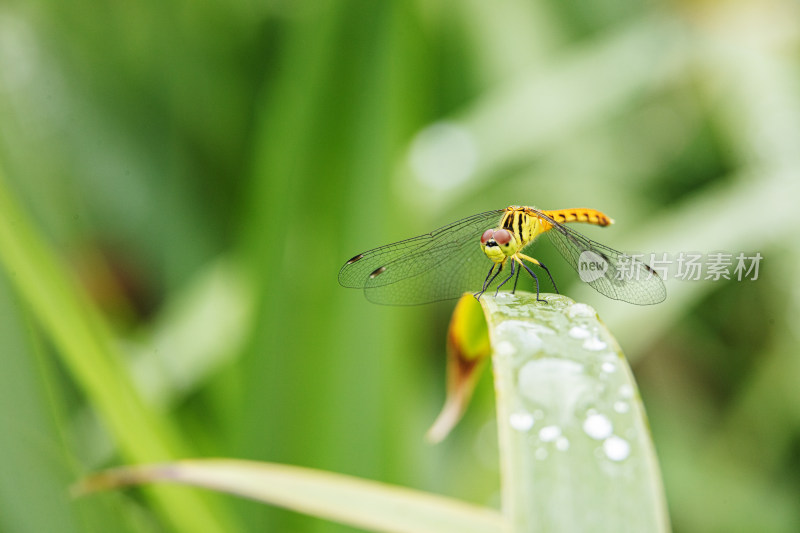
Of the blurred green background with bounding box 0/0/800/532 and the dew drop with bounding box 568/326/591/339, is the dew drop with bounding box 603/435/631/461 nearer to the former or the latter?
the dew drop with bounding box 568/326/591/339

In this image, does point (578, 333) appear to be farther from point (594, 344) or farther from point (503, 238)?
point (503, 238)

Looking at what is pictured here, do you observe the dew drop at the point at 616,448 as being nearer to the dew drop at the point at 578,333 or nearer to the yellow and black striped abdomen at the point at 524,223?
the dew drop at the point at 578,333

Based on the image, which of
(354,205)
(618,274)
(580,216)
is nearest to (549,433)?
(618,274)

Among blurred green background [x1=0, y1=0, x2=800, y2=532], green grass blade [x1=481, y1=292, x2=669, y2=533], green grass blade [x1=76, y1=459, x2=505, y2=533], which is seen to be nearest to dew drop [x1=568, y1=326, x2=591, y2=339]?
green grass blade [x1=481, y1=292, x2=669, y2=533]

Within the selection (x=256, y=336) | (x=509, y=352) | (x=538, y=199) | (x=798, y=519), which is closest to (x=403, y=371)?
(x=256, y=336)

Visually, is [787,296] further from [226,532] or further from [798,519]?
[226,532]

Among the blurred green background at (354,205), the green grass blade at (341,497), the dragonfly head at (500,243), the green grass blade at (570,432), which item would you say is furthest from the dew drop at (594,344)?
the blurred green background at (354,205)

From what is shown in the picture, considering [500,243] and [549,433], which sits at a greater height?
[500,243]
